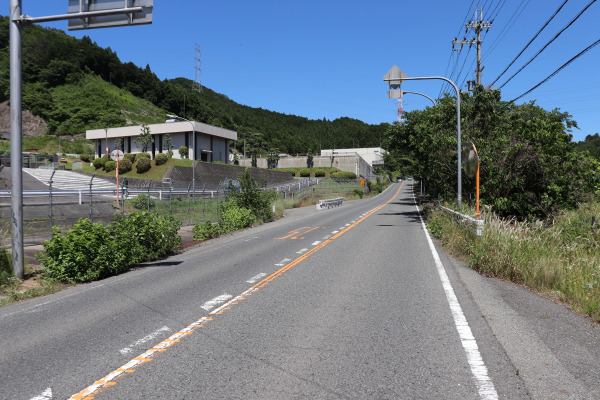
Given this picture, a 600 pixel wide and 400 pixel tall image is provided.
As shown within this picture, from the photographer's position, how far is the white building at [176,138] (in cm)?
7444

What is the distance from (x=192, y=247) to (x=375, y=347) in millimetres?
11826

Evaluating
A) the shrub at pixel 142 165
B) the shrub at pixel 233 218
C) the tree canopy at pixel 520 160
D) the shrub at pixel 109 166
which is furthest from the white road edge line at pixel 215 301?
the shrub at pixel 109 166

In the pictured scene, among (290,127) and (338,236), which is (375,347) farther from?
(290,127)

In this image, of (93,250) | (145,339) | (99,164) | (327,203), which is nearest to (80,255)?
(93,250)

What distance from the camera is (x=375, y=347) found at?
4.97 meters

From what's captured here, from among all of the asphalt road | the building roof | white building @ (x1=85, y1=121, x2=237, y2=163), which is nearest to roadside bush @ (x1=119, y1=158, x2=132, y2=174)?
white building @ (x1=85, y1=121, x2=237, y2=163)

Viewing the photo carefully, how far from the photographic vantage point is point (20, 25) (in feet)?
30.9

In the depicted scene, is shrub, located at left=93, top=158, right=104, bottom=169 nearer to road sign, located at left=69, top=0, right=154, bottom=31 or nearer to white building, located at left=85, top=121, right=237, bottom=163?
white building, located at left=85, top=121, right=237, bottom=163

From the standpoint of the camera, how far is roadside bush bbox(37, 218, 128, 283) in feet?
31.0

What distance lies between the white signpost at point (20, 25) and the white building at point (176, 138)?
63.6 metres

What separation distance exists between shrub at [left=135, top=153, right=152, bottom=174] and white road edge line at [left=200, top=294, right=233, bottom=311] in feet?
203

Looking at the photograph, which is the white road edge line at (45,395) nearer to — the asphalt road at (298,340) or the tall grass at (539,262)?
the asphalt road at (298,340)

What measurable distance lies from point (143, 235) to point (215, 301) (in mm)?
5817

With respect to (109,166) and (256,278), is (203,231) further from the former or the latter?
(109,166)
